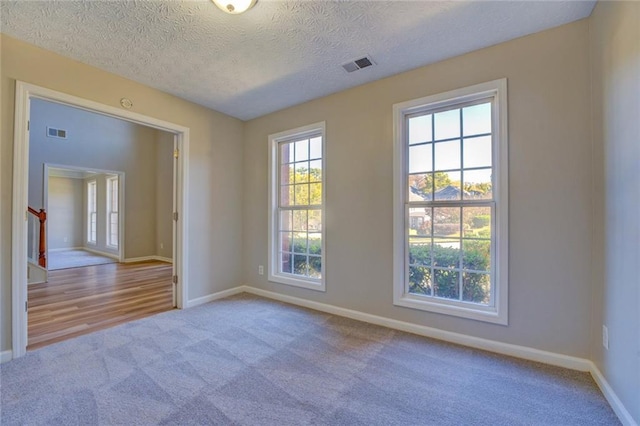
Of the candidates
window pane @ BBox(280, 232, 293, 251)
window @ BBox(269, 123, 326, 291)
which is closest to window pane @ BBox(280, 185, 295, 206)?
window @ BBox(269, 123, 326, 291)

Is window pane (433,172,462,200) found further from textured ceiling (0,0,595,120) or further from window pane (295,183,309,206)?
window pane (295,183,309,206)

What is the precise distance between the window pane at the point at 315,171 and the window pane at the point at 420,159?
110cm

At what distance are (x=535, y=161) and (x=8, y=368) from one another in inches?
164

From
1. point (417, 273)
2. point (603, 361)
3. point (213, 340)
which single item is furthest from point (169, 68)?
point (603, 361)

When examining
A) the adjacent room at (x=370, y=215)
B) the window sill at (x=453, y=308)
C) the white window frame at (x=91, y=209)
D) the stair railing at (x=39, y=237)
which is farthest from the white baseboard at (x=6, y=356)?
the white window frame at (x=91, y=209)

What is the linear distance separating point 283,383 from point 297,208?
208cm

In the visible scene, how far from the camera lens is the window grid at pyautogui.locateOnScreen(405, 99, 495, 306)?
7.68ft

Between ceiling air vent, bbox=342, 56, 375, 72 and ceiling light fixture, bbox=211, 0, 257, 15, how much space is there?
3.35ft

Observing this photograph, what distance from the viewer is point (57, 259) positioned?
255 inches

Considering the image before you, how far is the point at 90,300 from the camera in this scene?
3553mm

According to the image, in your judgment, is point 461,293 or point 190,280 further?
point 190,280

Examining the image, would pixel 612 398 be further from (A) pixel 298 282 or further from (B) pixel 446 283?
(A) pixel 298 282

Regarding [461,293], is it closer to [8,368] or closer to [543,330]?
[543,330]

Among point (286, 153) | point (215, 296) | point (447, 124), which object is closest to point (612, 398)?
point (447, 124)
